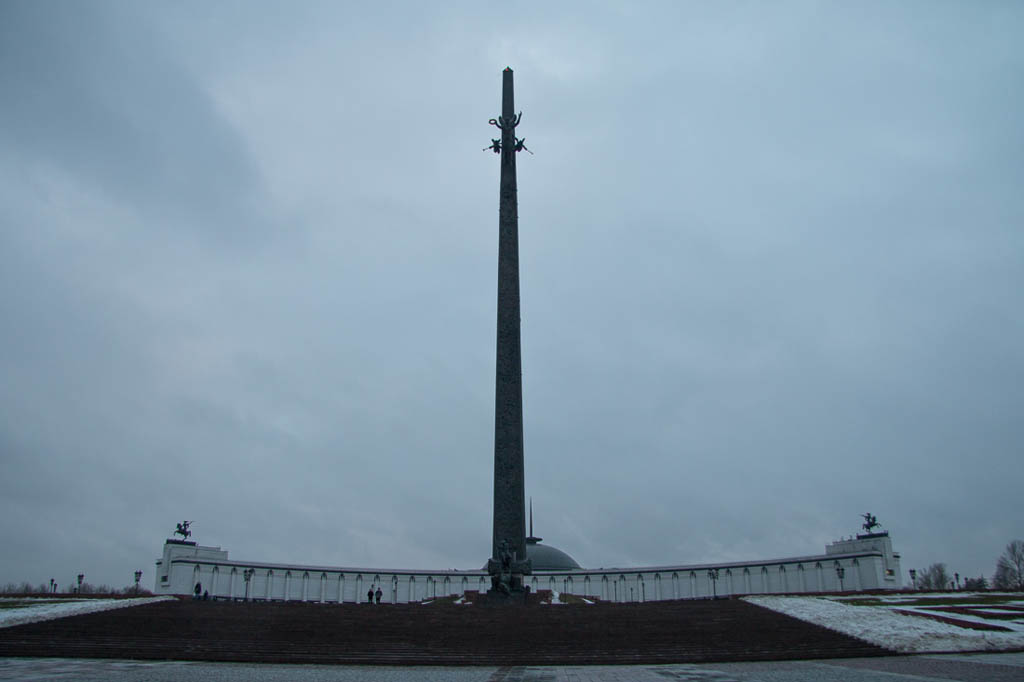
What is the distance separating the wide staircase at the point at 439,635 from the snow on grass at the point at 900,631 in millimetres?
691

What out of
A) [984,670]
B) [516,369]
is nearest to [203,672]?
[984,670]

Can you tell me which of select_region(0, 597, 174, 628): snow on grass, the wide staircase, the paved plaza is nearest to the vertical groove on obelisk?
the wide staircase

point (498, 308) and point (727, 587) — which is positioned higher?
point (498, 308)

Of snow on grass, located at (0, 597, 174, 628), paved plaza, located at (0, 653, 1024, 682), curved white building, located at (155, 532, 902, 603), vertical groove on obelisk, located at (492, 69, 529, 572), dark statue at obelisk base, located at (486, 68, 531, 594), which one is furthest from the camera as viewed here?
curved white building, located at (155, 532, 902, 603)

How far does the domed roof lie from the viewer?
54.6 meters

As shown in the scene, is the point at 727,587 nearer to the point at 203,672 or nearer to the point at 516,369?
the point at 516,369

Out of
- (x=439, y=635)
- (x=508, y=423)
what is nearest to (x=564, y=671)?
(x=439, y=635)

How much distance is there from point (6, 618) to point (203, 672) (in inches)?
442

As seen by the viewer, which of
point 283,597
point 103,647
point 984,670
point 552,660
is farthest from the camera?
point 283,597

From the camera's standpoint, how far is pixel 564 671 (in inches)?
569

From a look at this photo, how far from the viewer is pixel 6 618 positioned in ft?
68.1

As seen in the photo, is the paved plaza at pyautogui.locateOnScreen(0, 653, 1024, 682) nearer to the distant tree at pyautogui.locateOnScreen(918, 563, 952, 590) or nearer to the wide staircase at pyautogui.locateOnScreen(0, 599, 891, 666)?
the wide staircase at pyautogui.locateOnScreen(0, 599, 891, 666)

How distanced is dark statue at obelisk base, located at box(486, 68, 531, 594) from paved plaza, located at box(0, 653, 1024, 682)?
1462 cm

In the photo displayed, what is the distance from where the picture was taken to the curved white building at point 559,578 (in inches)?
1649
